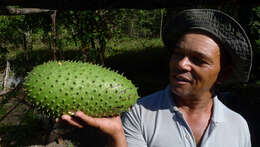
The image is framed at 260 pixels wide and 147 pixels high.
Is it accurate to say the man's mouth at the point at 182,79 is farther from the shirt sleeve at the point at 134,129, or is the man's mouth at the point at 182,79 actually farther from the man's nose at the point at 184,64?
the shirt sleeve at the point at 134,129

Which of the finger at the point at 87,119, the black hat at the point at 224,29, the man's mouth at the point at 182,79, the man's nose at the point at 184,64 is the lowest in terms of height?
the finger at the point at 87,119

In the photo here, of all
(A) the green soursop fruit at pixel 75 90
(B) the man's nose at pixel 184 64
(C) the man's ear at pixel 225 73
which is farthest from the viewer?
(C) the man's ear at pixel 225 73

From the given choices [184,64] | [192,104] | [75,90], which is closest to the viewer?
[184,64]

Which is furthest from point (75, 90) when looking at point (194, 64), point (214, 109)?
point (214, 109)

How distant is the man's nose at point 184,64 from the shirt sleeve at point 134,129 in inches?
20.3

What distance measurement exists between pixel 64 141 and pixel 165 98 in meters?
4.04

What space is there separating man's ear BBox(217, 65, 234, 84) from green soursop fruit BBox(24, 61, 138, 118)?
72cm

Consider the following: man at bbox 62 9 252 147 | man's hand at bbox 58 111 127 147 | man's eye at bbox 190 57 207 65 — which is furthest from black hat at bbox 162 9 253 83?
man's hand at bbox 58 111 127 147

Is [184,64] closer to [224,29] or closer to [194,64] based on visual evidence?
[194,64]

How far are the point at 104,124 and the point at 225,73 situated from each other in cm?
105

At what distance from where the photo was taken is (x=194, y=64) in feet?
6.09

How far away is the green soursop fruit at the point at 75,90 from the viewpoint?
76.4 inches

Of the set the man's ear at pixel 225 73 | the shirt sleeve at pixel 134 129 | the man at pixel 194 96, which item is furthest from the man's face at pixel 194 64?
the shirt sleeve at pixel 134 129

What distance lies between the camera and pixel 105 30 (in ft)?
17.5
